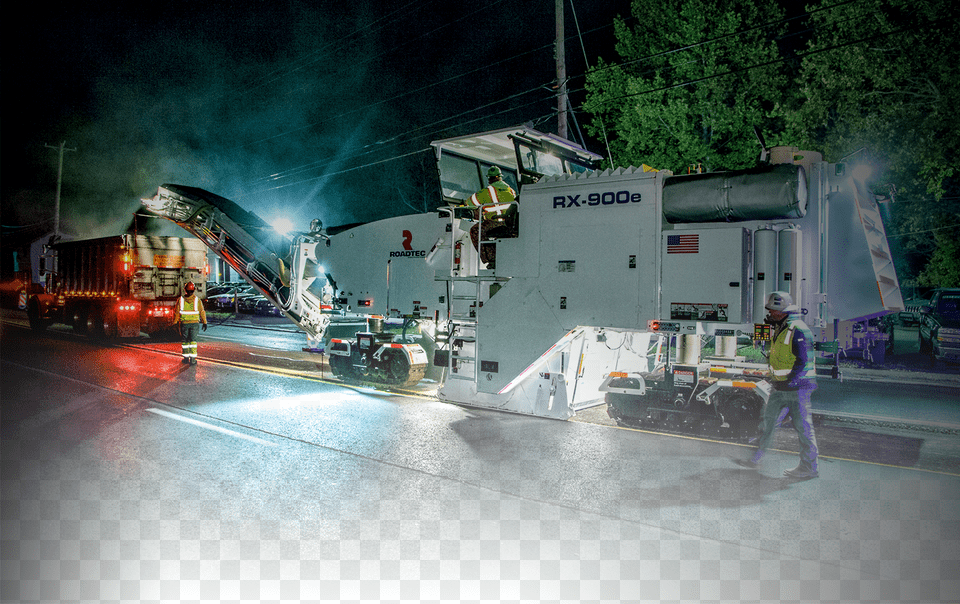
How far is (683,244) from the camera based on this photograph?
7.46 metres

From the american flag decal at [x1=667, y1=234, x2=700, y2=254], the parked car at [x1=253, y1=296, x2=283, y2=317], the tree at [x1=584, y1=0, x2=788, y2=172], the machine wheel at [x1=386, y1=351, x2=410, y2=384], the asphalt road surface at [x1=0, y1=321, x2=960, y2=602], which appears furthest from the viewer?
the parked car at [x1=253, y1=296, x2=283, y2=317]

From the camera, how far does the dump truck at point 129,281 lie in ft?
61.5

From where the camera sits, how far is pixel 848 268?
24.5 ft

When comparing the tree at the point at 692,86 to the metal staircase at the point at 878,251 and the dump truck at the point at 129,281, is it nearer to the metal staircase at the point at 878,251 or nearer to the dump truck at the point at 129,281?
the metal staircase at the point at 878,251

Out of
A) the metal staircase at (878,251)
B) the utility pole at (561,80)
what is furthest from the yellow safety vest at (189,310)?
the metal staircase at (878,251)

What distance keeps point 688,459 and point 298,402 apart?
18.6 feet

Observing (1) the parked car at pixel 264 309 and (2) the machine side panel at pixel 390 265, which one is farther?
(1) the parked car at pixel 264 309

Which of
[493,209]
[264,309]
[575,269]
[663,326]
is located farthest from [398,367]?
[264,309]

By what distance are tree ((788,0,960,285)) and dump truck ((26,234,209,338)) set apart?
17657 millimetres

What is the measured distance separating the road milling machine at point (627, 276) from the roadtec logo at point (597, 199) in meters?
0.01

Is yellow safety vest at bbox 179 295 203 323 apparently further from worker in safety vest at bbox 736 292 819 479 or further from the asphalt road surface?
worker in safety vest at bbox 736 292 819 479

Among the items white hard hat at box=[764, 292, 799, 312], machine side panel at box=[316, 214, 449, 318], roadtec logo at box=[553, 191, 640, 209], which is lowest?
white hard hat at box=[764, 292, 799, 312]

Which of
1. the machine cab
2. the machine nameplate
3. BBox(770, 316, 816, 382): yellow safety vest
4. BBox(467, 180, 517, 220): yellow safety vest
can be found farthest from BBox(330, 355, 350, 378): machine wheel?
BBox(770, 316, 816, 382): yellow safety vest

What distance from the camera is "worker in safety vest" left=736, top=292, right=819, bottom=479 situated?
20.4 feet
